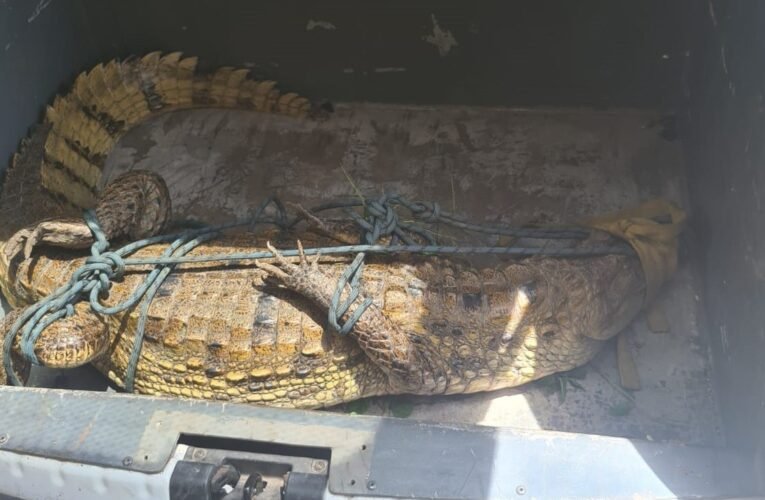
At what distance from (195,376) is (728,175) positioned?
1900 millimetres

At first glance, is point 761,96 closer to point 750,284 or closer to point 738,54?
point 738,54

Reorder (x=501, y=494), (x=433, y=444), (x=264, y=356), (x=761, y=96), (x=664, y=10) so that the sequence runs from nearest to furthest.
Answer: (x=501, y=494)
(x=433, y=444)
(x=761, y=96)
(x=264, y=356)
(x=664, y=10)

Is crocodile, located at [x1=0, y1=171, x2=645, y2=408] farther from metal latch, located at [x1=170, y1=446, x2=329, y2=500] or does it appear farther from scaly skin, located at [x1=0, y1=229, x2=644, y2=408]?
metal latch, located at [x1=170, y1=446, x2=329, y2=500]

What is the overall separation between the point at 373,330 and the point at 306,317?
250mm

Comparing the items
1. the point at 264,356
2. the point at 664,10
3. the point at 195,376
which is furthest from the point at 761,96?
the point at 195,376

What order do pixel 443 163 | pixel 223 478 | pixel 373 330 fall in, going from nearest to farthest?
pixel 223 478
pixel 373 330
pixel 443 163

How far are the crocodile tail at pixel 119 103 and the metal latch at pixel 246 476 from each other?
4.83ft

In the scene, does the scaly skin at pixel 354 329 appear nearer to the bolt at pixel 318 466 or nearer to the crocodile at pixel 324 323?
the crocodile at pixel 324 323

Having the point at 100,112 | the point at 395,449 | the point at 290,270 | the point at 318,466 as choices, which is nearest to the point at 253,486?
the point at 318,466

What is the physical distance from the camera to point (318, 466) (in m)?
1.76

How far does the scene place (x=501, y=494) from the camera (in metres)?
1.64

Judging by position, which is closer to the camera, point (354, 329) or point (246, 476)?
point (246, 476)

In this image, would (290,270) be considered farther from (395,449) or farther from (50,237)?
(50,237)

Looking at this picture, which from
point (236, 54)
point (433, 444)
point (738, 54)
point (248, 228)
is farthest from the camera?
point (236, 54)
